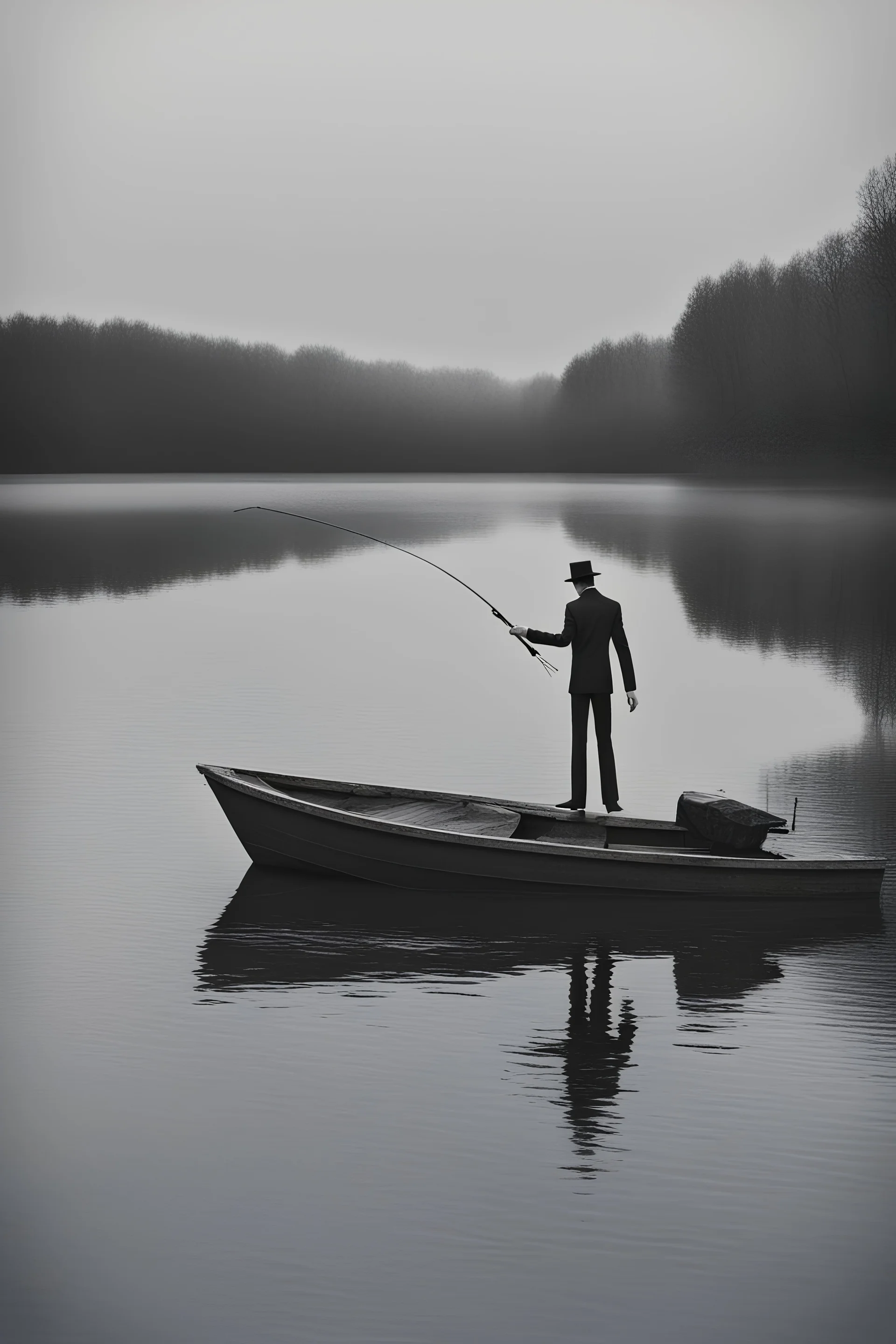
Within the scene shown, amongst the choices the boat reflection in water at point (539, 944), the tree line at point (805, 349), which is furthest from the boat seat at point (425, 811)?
the tree line at point (805, 349)

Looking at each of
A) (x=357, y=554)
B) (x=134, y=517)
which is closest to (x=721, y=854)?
(x=357, y=554)

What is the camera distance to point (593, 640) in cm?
1155

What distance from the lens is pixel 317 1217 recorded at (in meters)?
6.25

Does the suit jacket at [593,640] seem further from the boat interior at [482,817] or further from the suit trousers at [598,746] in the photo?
the boat interior at [482,817]

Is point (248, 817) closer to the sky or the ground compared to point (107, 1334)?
closer to the sky

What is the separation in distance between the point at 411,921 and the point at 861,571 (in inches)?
1320

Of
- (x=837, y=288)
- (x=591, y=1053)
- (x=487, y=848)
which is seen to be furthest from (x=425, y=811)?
(x=837, y=288)

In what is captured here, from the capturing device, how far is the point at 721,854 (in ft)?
35.3

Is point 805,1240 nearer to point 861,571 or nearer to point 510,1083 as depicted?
point 510,1083

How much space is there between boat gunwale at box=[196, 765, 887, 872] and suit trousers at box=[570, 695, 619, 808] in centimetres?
33

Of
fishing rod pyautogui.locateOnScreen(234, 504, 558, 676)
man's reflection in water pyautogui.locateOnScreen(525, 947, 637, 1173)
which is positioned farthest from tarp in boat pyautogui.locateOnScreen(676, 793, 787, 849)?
fishing rod pyautogui.locateOnScreen(234, 504, 558, 676)

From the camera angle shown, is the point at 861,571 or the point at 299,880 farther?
the point at 861,571

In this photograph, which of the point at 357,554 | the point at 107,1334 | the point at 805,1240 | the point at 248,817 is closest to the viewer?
the point at 107,1334

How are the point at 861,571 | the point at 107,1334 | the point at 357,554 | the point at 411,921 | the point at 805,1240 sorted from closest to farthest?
the point at 107,1334 → the point at 805,1240 → the point at 411,921 → the point at 861,571 → the point at 357,554
